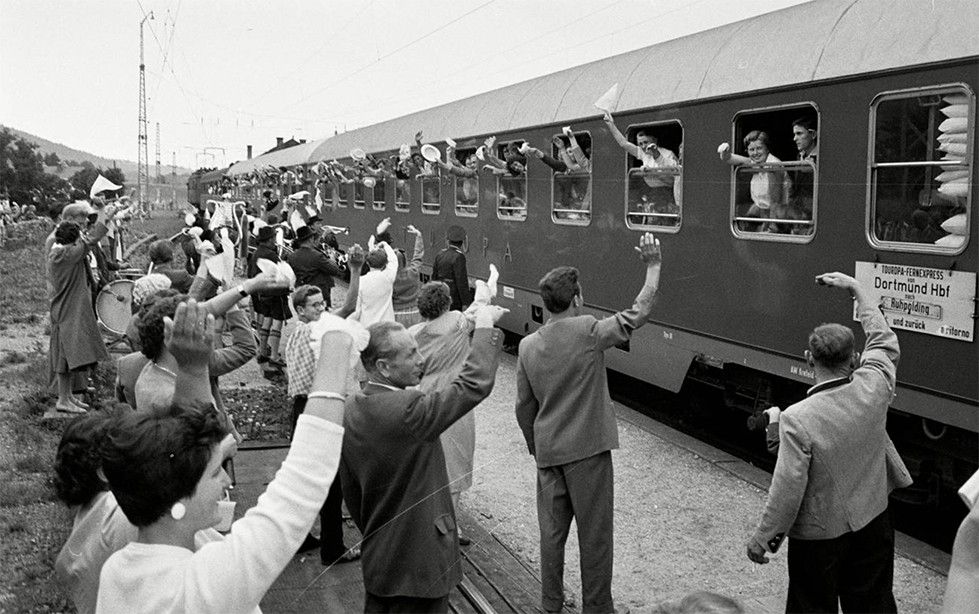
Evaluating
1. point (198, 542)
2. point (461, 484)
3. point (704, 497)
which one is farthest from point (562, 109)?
point (198, 542)

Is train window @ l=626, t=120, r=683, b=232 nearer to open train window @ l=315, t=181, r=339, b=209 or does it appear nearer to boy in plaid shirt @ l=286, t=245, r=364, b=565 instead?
boy in plaid shirt @ l=286, t=245, r=364, b=565

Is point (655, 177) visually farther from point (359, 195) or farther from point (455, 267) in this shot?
point (359, 195)

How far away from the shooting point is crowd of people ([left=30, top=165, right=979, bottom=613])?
2.25 m

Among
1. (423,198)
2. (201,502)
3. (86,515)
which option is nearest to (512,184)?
(423,198)

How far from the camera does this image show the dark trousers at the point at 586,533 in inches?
210

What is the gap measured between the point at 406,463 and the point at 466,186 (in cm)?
1149

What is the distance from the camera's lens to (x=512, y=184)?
1330cm

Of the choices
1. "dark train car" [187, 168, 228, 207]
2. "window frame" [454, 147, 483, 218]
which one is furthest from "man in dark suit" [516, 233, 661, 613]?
"dark train car" [187, 168, 228, 207]

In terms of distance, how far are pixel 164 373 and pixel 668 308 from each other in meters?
5.83

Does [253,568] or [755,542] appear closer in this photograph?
[253,568]

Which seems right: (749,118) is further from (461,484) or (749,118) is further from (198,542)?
(198,542)

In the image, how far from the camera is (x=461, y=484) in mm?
6117

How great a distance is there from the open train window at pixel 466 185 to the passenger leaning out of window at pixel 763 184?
22.5ft

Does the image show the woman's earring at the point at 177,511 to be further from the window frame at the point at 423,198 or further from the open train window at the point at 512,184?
the window frame at the point at 423,198
